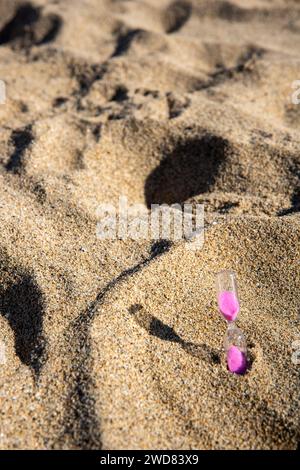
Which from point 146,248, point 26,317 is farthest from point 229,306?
point 26,317

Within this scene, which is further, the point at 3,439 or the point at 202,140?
the point at 202,140

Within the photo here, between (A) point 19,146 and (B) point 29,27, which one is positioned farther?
(B) point 29,27

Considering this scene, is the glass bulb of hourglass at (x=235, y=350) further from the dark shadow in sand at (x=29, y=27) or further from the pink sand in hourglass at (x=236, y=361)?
the dark shadow in sand at (x=29, y=27)

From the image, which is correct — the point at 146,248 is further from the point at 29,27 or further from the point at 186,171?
the point at 29,27

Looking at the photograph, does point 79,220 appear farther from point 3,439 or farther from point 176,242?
point 3,439

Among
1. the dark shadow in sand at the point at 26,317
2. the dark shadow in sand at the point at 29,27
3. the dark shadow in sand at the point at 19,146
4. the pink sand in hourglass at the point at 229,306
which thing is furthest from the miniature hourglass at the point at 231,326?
the dark shadow in sand at the point at 29,27

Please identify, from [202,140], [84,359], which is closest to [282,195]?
[202,140]

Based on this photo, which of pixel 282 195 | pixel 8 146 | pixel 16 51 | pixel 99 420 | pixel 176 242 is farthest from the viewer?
pixel 16 51
